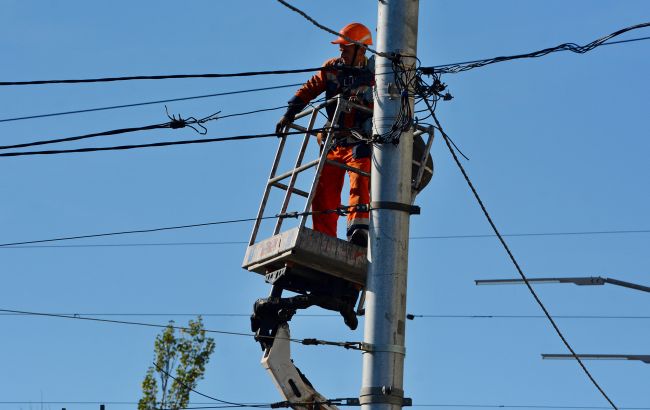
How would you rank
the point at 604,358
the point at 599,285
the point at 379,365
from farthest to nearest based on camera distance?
the point at 604,358 < the point at 599,285 < the point at 379,365

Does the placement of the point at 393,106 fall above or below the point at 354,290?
above

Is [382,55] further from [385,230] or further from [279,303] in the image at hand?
[279,303]

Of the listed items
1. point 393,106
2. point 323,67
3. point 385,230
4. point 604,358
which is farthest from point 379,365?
point 604,358

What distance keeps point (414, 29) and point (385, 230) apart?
1906 mm

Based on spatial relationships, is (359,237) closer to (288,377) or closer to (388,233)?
(388,233)

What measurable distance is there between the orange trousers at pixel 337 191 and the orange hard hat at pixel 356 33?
1118 millimetres

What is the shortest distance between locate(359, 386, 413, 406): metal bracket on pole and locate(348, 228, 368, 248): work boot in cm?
159

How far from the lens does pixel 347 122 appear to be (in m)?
15.1

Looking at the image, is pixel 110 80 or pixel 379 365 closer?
pixel 379 365

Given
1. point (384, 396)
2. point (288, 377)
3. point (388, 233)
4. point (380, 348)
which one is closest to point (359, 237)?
point (388, 233)

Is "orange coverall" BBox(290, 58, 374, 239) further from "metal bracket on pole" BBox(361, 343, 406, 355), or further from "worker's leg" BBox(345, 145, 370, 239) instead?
"metal bracket on pole" BBox(361, 343, 406, 355)

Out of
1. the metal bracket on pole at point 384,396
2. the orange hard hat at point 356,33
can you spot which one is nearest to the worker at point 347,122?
the orange hard hat at point 356,33

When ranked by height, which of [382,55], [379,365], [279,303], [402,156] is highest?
[382,55]

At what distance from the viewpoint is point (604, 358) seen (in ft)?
66.4
